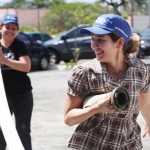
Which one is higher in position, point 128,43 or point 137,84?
point 128,43

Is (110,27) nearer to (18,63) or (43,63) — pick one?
(18,63)

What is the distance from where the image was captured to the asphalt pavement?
739 centimetres

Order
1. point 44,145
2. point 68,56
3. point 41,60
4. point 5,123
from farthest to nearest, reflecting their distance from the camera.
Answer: point 68,56
point 41,60
point 44,145
point 5,123

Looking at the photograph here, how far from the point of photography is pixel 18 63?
5.25 metres

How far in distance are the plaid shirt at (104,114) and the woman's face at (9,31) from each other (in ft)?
7.20

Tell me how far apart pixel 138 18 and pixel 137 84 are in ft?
131

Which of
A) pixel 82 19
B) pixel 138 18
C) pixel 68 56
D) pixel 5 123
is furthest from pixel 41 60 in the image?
pixel 138 18

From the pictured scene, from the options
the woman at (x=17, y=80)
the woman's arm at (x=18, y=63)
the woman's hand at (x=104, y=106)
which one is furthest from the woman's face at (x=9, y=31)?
the woman's hand at (x=104, y=106)

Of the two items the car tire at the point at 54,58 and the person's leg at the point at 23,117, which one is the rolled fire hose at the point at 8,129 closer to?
the person's leg at the point at 23,117

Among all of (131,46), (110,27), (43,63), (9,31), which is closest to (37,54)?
(43,63)

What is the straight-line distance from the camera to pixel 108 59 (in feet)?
10.5

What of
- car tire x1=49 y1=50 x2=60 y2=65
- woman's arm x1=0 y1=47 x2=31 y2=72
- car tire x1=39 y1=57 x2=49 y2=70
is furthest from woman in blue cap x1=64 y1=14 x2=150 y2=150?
car tire x1=49 y1=50 x2=60 y2=65

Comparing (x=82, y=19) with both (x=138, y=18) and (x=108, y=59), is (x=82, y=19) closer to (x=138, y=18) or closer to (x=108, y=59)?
(x=138, y=18)

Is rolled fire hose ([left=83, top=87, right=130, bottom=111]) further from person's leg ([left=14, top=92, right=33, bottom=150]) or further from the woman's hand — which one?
person's leg ([left=14, top=92, right=33, bottom=150])
